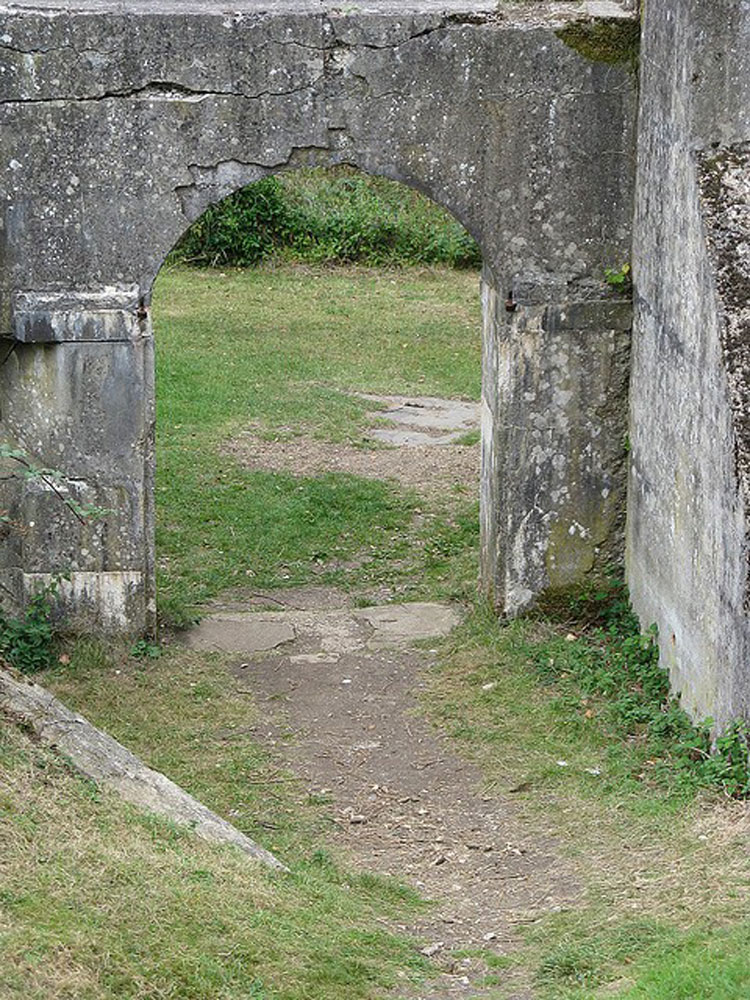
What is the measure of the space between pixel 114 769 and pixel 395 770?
1.74 meters

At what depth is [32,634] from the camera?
8367 mm

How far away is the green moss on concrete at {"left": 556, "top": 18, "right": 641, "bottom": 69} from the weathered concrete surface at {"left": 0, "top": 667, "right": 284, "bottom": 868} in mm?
4195

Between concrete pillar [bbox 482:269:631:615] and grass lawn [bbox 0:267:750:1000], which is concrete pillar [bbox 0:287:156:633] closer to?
grass lawn [bbox 0:267:750:1000]

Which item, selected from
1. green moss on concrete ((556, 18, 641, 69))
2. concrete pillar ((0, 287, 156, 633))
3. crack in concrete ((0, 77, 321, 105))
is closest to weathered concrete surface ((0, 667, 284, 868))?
concrete pillar ((0, 287, 156, 633))

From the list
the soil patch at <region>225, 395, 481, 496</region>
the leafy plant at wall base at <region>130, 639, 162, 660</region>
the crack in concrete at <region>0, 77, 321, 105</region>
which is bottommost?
the leafy plant at wall base at <region>130, 639, 162, 660</region>

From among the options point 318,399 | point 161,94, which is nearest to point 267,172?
point 161,94

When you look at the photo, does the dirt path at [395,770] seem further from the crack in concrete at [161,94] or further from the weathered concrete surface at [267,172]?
the crack in concrete at [161,94]

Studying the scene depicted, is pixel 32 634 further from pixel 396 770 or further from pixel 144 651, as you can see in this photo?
pixel 396 770

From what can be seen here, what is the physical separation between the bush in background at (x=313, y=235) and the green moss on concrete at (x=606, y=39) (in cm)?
1021

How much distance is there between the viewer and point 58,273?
820 cm

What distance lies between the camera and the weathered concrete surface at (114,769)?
19.5ft

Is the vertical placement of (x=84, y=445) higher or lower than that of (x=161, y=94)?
lower

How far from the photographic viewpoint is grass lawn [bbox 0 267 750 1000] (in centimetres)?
498

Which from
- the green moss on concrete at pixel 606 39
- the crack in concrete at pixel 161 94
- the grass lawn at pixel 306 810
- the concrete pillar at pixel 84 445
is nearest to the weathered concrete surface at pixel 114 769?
the grass lawn at pixel 306 810
